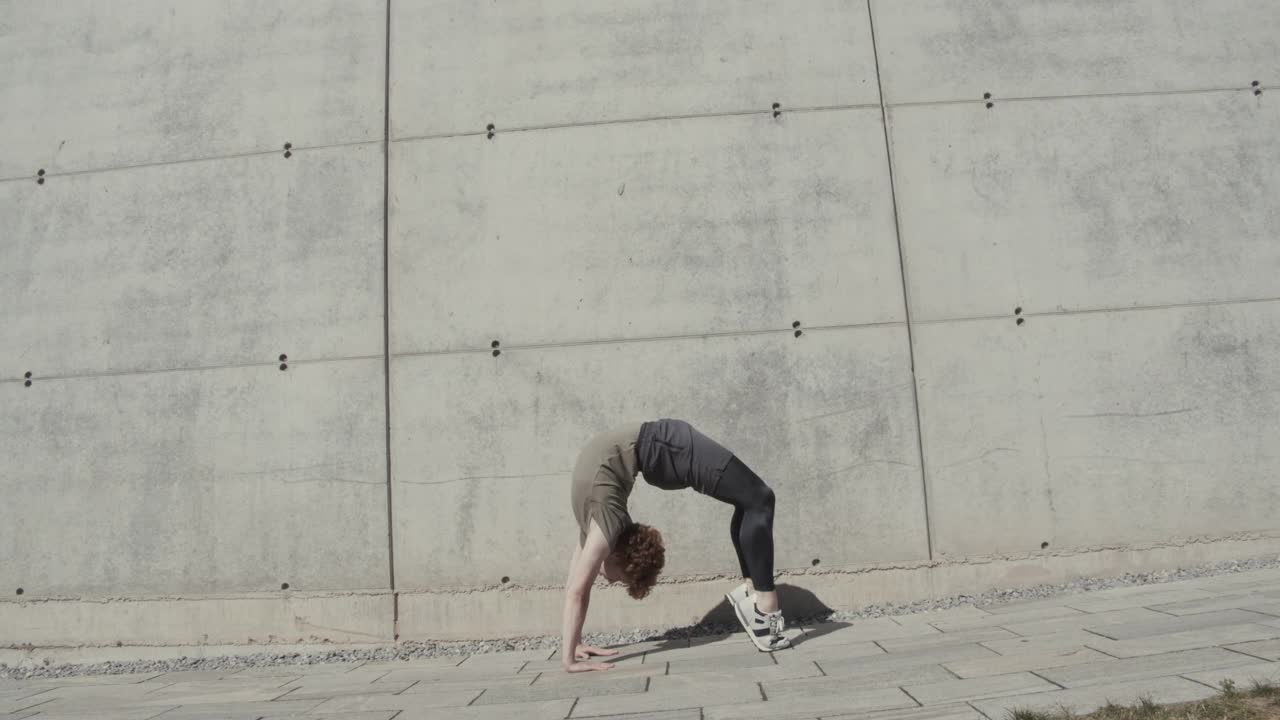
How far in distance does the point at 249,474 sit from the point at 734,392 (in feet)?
9.63

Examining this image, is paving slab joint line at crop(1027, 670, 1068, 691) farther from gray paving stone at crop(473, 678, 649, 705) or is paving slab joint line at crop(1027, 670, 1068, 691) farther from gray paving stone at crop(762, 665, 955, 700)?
gray paving stone at crop(473, 678, 649, 705)

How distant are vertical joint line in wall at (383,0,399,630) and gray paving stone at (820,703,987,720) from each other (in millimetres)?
2927

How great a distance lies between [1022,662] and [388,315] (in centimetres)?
381

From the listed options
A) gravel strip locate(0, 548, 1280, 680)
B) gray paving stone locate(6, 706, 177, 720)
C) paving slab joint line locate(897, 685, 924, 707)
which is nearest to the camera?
paving slab joint line locate(897, 685, 924, 707)

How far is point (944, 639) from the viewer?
3.79 metres

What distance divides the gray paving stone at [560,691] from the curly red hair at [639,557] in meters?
0.47

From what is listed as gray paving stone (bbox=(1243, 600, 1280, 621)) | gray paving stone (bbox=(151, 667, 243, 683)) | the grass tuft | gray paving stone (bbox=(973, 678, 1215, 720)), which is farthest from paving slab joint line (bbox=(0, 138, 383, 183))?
gray paving stone (bbox=(1243, 600, 1280, 621))

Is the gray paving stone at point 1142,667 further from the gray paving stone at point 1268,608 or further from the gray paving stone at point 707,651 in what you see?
the gray paving stone at point 707,651

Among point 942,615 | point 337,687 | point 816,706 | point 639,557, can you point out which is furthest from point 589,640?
point 816,706

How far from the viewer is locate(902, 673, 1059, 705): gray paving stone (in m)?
2.79

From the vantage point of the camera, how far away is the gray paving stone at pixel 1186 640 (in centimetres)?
313

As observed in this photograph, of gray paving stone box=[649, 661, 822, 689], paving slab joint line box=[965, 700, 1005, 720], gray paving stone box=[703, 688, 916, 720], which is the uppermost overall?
paving slab joint line box=[965, 700, 1005, 720]

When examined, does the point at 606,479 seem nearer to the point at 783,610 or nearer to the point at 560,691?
the point at 560,691

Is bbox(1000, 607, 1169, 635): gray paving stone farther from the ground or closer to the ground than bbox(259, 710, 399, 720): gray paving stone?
farther from the ground
